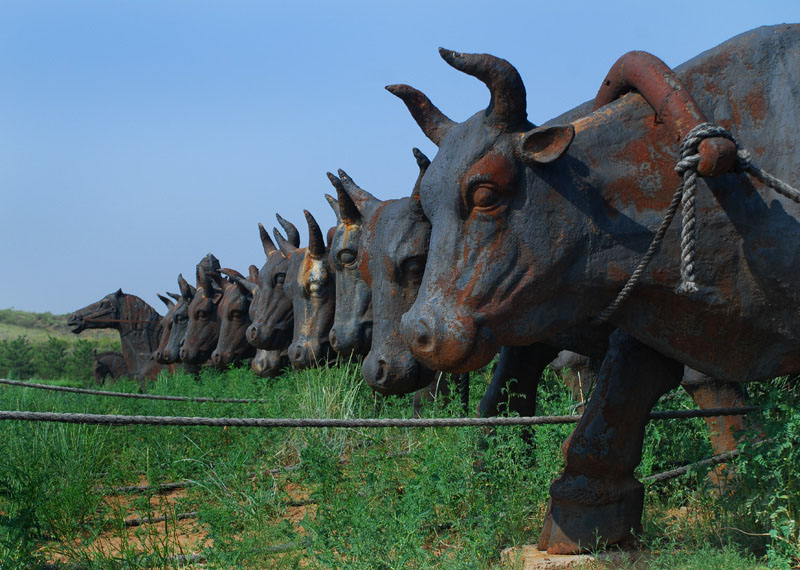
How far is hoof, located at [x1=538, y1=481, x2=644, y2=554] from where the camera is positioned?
396cm

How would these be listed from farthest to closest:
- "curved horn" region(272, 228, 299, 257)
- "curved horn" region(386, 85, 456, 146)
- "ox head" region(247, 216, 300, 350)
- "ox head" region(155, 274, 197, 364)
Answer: "ox head" region(155, 274, 197, 364) → "curved horn" region(272, 228, 299, 257) → "ox head" region(247, 216, 300, 350) → "curved horn" region(386, 85, 456, 146)

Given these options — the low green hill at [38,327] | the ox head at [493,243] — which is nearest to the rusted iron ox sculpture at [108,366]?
the ox head at [493,243]

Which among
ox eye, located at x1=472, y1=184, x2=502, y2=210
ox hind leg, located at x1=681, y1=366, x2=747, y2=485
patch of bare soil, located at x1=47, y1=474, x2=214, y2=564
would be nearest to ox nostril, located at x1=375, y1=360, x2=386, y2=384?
patch of bare soil, located at x1=47, y1=474, x2=214, y2=564

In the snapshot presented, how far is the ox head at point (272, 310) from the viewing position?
10516 millimetres

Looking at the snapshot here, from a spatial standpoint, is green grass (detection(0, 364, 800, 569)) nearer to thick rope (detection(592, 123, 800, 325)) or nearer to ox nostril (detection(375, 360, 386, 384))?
ox nostril (detection(375, 360, 386, 384))

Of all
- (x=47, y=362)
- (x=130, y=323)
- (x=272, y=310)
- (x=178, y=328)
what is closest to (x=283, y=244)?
(x=272, y=310)

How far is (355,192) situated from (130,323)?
1362 cm

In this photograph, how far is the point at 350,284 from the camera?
7723 mm

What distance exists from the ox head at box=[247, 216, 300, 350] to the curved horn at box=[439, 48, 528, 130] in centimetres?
696

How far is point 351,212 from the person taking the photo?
305 inches

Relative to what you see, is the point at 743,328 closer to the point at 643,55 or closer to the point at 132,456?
the point at 643,55

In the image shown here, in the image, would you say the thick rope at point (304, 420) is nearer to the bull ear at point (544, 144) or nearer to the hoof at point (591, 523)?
the hoof at point (591, 523)

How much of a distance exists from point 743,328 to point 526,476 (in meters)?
1.91

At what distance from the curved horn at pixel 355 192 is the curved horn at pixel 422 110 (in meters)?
2.83
